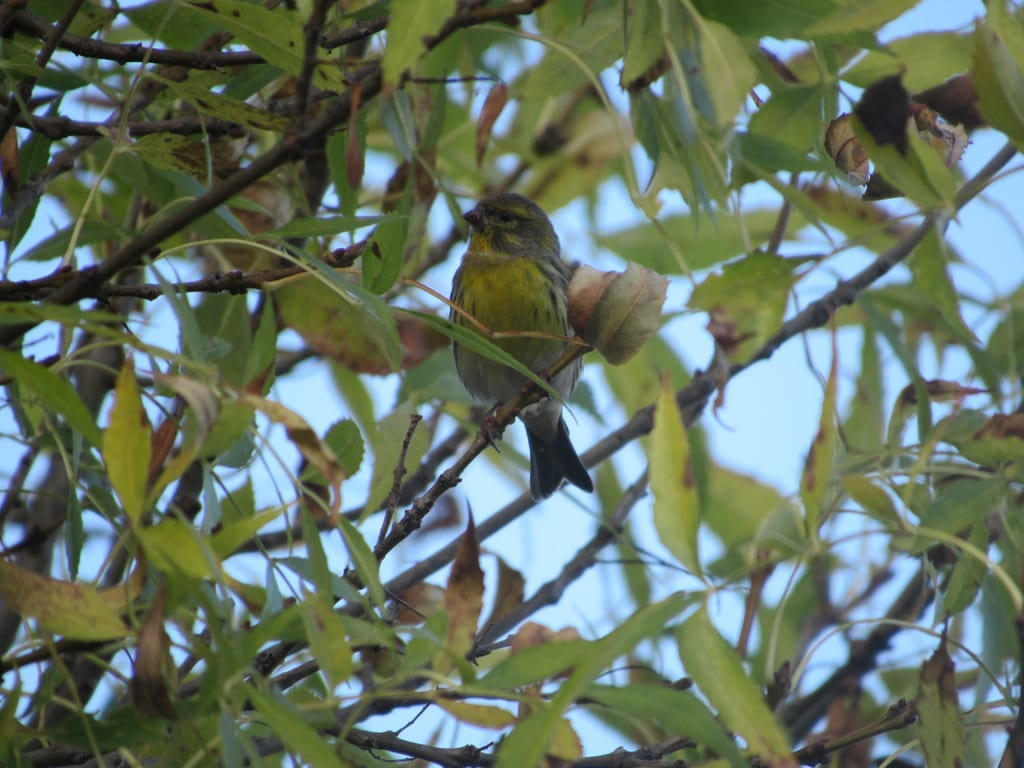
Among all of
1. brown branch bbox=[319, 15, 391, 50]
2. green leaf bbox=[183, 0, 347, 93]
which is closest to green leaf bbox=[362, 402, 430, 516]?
brown branch bbox=[319, 15, 391, 50]

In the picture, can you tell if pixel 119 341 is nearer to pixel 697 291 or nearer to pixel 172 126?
pixel 172 126

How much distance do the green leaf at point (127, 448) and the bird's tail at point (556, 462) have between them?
2.31m

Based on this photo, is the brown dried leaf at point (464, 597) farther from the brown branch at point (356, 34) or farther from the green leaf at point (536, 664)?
the brown branch at point (356, 34)

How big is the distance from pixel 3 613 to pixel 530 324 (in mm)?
1853

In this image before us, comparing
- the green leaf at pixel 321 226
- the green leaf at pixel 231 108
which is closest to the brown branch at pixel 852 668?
→ the green leaf at pixel 321 226

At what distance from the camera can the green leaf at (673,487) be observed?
4.23 feet

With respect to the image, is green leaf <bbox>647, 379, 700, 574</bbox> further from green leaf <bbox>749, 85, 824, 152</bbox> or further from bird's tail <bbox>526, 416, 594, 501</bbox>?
bird's tail <bbox>526, 416, 594, 501</bbox>

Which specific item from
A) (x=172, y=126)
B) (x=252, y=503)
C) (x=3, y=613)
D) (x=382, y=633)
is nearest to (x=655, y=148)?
(x=172, y=126)

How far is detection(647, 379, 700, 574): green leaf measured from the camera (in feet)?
4.23

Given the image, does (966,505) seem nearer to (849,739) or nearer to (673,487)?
(849,739)

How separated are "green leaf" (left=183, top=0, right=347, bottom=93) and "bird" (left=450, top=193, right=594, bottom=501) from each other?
1.96m

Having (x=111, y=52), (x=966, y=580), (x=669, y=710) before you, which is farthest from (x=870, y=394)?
(x=111, y=52)

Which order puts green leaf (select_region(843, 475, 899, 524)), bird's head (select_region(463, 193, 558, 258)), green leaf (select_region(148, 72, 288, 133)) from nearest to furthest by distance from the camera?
green leaf (select_region(843, 475, 899, 524)) < green leaf (select_region(148, 72, 288, 133)) < bird's head (select_region(463, 193, 558, 258))

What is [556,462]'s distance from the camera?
4098 millimetres
